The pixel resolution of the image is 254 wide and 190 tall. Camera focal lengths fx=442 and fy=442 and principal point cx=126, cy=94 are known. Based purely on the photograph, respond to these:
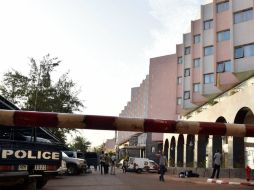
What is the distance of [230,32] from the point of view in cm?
4062

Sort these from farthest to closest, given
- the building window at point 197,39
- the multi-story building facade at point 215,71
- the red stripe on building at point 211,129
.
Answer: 1. the building window at point 197,39
2. the multi-story building facade at point 215,71
3. the red stripe on building at point 211,129

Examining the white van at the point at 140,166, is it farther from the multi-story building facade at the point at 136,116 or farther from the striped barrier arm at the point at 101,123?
the striped barrier arm at the point at 101,123

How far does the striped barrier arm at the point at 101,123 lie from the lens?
595cm

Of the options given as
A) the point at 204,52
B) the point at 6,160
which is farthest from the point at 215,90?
the point at 6,160

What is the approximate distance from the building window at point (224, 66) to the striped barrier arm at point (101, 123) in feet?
120

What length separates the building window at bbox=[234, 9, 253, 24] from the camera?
3919cm

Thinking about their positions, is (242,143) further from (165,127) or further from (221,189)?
(165,127)

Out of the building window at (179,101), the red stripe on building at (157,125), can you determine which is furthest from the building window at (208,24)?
the red stripe on building at (157,125)

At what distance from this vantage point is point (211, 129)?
6.38 metres

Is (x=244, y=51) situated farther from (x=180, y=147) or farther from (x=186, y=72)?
(x=186, y=72)

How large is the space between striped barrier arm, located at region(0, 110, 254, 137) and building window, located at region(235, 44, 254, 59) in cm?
3361

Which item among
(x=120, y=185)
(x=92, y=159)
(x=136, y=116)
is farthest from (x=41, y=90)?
(x=136, y=116)

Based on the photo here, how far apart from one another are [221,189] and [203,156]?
23.2 metres

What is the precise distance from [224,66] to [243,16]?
5231 mm
